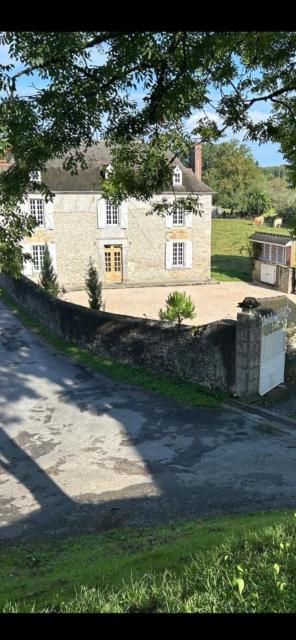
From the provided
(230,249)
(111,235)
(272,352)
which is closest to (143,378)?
(272,352)

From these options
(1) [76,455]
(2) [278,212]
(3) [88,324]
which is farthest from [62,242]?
(2) [278,212]

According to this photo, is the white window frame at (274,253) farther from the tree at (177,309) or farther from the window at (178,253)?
the tree at (177,309)

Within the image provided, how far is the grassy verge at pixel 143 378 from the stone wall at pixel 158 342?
21cm

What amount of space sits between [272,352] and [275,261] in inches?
733

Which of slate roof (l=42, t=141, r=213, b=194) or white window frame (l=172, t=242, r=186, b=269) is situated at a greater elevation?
slate roof (l=42, t=141, r=213, b=194)

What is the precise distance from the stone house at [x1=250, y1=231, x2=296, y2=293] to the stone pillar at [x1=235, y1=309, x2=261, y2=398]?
1772 cm

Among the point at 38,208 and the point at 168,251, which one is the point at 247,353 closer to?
the point at 168,251

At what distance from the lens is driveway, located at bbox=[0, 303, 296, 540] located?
25.7ft

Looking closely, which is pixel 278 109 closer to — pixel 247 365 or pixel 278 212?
pixel 247 365

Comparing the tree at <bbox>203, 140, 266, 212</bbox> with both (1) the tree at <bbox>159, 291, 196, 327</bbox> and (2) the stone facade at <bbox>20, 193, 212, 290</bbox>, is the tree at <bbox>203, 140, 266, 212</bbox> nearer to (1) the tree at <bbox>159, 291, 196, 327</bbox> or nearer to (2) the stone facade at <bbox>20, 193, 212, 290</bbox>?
(2) the stone facade at <bbox>20, 193, 212, 290</bbox>

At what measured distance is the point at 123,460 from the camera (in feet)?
31.5

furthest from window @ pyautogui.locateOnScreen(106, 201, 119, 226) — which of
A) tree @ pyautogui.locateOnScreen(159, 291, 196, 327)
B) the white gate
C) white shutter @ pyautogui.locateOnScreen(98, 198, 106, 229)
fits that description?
the white gate
